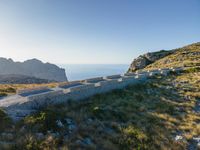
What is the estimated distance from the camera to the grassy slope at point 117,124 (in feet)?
33.4

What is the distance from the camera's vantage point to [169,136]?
41.4 ft

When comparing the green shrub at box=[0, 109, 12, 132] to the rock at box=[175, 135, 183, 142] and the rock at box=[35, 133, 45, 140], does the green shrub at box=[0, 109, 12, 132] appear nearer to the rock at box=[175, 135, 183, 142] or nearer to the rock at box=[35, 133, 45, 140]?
the rock at box=[35, 133, 45, 140]

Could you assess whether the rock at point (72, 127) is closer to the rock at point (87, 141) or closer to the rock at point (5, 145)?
the rock at point (87, 141)

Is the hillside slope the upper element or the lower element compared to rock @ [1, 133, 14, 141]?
lower

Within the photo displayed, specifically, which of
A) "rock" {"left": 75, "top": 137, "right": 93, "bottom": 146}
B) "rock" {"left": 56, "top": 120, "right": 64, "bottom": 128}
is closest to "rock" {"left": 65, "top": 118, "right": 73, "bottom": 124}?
"rock" {"left": 56, "top": 120, "right": 64, "bottom": 128}

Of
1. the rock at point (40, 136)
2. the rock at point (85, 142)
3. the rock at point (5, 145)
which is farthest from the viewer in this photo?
the rock at point (85, 142)

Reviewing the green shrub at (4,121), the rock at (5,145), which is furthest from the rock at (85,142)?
the green shrub at (4,121)

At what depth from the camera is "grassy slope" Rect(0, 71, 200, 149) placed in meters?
10.2

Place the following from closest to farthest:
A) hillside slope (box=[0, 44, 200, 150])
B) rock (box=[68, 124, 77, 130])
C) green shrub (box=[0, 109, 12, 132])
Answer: hillside slope (box=[0, 44, 200, 150]) → green shrub (box=[0, 109, 12, 132]) → rock (box=[68, 124, 77, 130])

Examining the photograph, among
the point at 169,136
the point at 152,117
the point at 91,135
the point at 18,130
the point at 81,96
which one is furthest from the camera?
the point at 81,96

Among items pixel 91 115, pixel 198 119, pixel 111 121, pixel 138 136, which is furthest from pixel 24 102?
pixel 198 119

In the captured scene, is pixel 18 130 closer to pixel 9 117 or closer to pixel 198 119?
pixel 9 117

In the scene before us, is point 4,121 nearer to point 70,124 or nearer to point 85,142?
point 70,124

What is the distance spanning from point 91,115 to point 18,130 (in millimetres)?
5176
